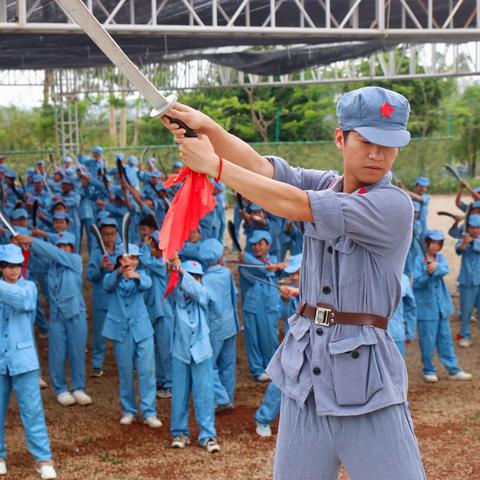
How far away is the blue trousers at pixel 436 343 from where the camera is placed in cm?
879

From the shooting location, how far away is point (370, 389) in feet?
9.16

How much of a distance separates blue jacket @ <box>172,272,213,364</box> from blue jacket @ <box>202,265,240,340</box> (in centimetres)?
49

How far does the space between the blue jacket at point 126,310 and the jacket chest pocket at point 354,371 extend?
15.7 feet

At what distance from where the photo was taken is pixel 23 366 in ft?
20.2

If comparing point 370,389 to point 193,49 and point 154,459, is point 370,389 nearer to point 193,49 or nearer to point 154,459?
point 154,459

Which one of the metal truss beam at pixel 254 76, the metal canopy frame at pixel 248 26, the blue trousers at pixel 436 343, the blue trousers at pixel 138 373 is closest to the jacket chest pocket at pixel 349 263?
the blue trousers at pixel 138 373

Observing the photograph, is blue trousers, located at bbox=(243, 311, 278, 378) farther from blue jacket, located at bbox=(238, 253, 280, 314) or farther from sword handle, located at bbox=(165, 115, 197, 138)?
sword handle, located at bbox=(165, 115, 197, 138)

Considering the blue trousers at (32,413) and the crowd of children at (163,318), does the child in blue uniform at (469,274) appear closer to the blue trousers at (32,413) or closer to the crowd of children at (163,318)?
the crowd of children at (163,318)

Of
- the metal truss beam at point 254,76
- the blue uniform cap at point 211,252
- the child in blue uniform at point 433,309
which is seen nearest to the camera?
the blue uniform cap at point 211,252

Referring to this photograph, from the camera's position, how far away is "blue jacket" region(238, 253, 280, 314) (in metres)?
8.74

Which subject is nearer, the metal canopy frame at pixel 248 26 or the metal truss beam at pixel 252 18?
the metal truss beam at pixel 252 18

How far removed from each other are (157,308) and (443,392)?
2.97m

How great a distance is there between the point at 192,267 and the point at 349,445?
14.5 feet

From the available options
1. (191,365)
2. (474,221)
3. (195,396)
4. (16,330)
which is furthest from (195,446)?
(474,221)
